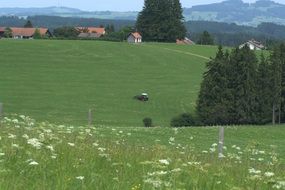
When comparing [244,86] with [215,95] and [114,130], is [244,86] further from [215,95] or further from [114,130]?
[114,130]

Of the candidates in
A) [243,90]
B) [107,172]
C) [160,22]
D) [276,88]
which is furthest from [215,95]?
[160,22]

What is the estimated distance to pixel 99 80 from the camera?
9731cm

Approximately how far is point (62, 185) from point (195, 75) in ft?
327

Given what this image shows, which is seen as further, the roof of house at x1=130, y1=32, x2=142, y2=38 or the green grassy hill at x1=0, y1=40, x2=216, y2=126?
the roof of house at x1=130, y1=32, x2=142, y2=38

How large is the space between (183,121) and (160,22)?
9659 cm

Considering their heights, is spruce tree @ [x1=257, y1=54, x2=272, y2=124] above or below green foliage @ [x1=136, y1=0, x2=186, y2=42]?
below

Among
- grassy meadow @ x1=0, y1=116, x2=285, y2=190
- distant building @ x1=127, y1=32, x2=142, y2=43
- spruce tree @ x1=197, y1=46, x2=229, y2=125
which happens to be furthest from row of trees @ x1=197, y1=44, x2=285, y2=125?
distant building @ x1=127, y1=32, x2=142, y2=43

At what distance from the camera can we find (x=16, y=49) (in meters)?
119

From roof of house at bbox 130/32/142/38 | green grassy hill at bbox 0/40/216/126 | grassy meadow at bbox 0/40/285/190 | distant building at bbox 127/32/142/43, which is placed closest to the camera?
grassy meadow at bbox 0/40/285/190

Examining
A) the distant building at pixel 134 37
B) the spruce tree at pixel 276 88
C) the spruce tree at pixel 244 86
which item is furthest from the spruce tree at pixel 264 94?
the distant building at pixel 134 37

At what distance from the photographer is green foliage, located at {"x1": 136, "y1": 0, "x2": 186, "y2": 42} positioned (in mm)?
159625

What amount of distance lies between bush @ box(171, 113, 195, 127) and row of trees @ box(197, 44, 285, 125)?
1776 mm

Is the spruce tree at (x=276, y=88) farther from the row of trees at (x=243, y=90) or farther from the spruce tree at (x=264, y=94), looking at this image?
the spruce tree at (x=264, y=94)

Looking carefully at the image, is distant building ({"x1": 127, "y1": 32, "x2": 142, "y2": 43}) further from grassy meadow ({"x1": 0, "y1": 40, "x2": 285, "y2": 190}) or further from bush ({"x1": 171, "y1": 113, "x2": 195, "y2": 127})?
bush ({"x1": 171, "y1": 113, "x2": 195, "y2": 127})
